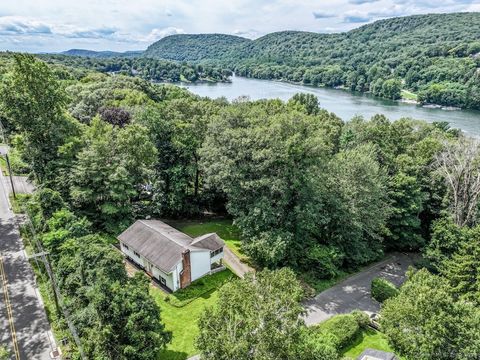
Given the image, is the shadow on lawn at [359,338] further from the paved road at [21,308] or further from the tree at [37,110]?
the tree at [37,110]

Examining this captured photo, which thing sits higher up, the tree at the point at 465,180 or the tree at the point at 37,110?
the tree at the point at 37,110

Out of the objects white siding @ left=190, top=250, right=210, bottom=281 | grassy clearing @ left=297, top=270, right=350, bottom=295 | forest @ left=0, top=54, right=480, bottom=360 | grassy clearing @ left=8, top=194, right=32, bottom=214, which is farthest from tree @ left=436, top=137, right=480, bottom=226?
grassy clearing @ left=8, top=194, right=32, bottom=214

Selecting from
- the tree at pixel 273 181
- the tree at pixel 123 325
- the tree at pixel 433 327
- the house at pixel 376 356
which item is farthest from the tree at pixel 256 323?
the tree at pixel 273 181

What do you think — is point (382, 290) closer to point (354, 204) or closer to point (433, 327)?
point (354, 204)

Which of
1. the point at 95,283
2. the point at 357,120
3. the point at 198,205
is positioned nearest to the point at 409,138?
the point at 357,120

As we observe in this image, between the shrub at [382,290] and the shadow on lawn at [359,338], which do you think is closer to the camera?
the shadow on lawn at [359,338]

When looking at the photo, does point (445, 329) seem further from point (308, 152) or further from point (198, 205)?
point (198, 205)
